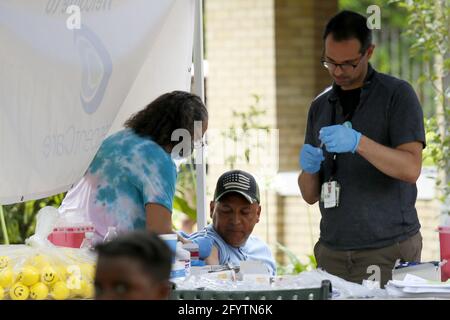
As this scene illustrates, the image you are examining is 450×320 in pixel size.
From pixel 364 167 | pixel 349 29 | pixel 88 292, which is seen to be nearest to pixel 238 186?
pixel 364 167

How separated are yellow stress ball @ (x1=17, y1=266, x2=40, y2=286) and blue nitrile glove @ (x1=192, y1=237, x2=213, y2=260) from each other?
850 millimetres

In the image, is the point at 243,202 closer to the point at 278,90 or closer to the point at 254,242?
the point at 254,242

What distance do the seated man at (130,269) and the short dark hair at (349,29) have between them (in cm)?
165

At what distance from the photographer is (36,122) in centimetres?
342

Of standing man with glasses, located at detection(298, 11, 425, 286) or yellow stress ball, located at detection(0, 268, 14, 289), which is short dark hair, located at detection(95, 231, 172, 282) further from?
standing man with glasses, located at detection(298, 11, 425, 286)

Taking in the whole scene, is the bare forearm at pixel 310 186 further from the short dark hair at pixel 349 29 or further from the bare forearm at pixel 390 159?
the short dark hair at pixel 349 29

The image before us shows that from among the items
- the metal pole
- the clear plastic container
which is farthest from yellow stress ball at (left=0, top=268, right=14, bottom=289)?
the metal pole

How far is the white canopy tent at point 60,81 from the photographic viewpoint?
11.0 ft

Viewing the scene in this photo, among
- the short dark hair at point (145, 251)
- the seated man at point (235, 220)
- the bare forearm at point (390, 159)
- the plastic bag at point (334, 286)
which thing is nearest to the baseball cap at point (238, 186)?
the seated man at point (235, 220)

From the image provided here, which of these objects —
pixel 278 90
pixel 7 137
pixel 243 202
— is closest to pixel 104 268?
pixel 7 137

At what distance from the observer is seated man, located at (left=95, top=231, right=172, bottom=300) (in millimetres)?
2141

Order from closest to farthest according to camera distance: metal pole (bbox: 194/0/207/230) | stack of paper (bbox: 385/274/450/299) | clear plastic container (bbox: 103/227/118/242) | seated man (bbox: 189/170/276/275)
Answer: stack of paper (bbox: 385/274/450/299), clear plastic container (bbox: 103/227/118/242), seated man (bbox: 189/170/276/275), metal pole (bbox: 194/0/207/230)

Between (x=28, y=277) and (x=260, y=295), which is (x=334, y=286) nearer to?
(x=260, y=295)

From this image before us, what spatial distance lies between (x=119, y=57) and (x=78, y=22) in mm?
327
